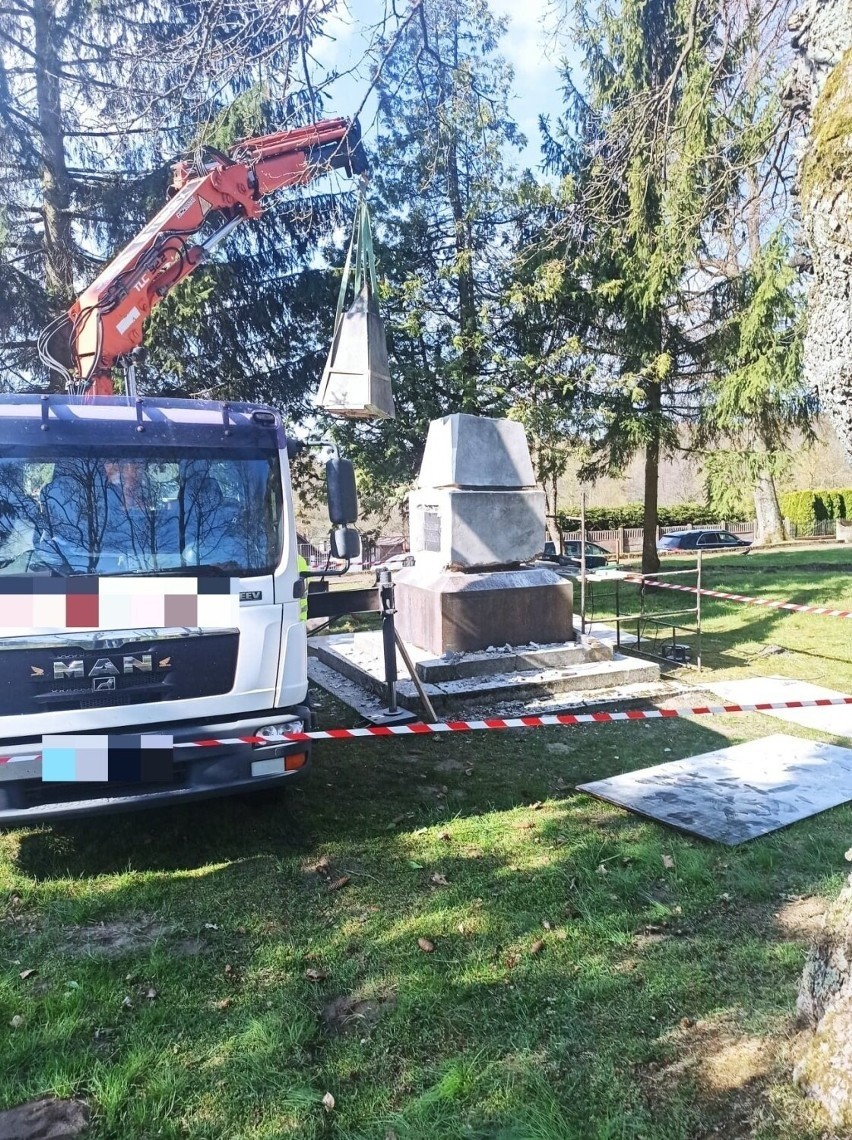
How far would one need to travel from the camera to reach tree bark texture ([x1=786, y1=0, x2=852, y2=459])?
7.06 feet

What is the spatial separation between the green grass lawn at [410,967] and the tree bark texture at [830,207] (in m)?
2.04

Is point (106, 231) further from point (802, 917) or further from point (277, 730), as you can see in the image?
point (802, 917)

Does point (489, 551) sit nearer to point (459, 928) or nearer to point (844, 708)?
point (844, 708)

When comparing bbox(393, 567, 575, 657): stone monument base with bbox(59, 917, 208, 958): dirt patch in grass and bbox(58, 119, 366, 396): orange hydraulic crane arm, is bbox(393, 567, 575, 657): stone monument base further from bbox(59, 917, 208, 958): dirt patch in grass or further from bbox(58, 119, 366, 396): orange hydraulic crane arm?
bbox(59, 917, 208, 958): dirt patch in grass

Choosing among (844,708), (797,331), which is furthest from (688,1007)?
(797,331)

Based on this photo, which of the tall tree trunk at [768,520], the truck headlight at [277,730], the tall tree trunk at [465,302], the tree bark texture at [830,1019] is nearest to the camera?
the tree bark texture at [830,1019]

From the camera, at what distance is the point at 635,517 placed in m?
32.1

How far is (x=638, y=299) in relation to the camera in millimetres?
13695

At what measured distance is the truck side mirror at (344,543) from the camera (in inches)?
179

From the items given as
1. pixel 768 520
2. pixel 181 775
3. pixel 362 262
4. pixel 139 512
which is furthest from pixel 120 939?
pixel 768 520

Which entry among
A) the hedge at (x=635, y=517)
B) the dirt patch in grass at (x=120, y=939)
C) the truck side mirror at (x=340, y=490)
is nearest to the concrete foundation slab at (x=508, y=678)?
the truck side mirror at (x=340, y=490)

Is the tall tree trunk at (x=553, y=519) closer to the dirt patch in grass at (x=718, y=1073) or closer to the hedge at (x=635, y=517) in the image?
the dirt patch in grass at (x=718, y=1073)

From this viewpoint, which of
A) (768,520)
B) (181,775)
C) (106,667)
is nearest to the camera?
(106,667)

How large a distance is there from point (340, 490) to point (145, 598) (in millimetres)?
1339
